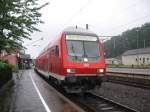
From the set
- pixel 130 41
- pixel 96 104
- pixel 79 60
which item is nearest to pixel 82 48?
pixel 79 60

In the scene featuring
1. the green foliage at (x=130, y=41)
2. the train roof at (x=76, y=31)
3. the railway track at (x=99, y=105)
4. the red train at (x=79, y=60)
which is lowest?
the railway track at (x=99, y=105)

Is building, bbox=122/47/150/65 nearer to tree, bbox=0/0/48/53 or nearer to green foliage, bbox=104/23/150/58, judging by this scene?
green foliage, bbox=104/23/150/58

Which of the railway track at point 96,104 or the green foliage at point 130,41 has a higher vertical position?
the green foliage at point 130,41

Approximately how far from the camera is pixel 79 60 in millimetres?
16062

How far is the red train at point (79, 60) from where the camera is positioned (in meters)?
15.7

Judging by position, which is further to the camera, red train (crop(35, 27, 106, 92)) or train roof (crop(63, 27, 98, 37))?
train roof (crop(63, 27, 98, 37))

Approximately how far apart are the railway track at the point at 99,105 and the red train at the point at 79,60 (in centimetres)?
69

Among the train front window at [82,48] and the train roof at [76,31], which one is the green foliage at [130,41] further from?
the train front window at [82,48]

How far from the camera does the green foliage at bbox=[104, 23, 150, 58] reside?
99950 mm

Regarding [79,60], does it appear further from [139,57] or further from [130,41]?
[130,41]

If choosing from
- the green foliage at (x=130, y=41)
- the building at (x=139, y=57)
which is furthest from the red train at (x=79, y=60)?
the green foliage at (x=130, y=41)

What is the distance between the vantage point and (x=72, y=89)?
16.1m

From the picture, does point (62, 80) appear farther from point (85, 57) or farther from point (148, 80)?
point (148, 80)

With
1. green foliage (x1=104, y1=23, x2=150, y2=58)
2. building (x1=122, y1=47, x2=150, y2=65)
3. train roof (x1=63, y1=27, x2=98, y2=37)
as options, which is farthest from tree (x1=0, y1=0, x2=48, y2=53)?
green foliage (x1=104, y1=23, x2=150, y2=58)
